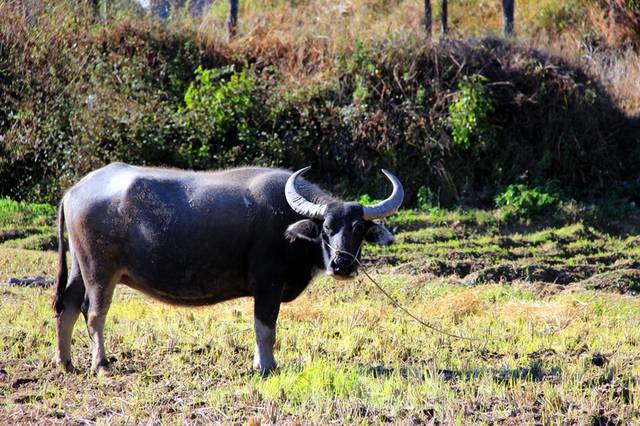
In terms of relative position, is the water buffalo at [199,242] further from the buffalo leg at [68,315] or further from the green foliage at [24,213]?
the green foliage at [24,213]

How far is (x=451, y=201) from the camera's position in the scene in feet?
46.7

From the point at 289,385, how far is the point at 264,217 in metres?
1.24

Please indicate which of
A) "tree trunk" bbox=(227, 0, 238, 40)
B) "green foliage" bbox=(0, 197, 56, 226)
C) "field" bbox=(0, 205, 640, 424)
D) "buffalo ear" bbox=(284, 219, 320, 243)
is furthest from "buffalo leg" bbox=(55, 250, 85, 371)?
"tree trunk" bbox=(227, 0, 238, 40)

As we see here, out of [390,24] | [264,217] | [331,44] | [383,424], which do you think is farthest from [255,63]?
[383,424]

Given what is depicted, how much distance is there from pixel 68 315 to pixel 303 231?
1.80 meters

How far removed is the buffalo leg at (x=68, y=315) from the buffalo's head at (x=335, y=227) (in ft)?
5.31

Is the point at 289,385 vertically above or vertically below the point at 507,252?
above

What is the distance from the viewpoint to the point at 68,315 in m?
6.58

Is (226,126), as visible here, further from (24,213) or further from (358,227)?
(358,227)

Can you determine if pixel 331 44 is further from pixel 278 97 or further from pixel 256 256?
pixel 256 256

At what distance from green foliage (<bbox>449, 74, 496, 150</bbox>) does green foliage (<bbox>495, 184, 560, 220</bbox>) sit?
93cm

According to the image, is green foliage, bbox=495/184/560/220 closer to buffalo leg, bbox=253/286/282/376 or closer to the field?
the field

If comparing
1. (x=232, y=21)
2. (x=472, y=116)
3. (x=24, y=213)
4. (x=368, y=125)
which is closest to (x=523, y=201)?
(x=472, y=116)

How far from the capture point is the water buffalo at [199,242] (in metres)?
6.38
